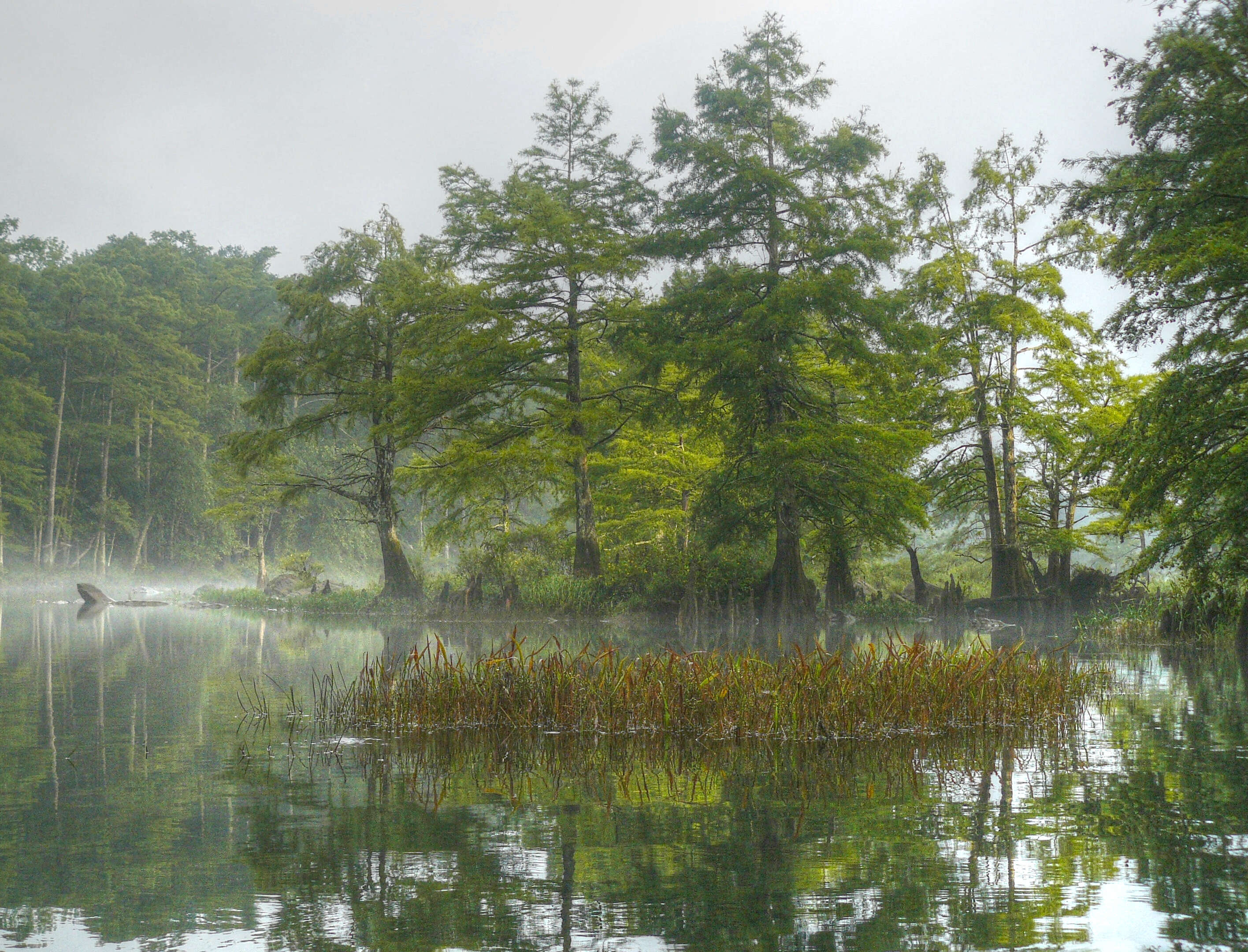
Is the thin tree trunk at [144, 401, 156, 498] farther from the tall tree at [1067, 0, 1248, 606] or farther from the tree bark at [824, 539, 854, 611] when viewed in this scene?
the tall tree at [1067, 0, 1248, 606]

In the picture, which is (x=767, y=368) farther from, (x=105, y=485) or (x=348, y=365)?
(x=105, y=485)

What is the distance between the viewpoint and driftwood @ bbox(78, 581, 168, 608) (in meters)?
37.6

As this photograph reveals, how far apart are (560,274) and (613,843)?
2314 cm

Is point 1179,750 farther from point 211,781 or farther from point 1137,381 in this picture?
point 1137,381

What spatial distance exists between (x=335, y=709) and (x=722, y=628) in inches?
538

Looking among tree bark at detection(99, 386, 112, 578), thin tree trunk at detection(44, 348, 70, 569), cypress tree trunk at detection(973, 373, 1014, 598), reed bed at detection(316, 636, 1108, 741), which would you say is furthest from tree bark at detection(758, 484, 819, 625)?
tree bark at detection(99, 386, 112, 578)

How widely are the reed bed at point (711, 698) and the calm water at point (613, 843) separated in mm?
509

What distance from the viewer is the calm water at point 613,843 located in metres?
3.63

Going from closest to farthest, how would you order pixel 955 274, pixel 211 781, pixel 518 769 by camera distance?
pixel 211 781
pixel 518 769
pixel 955 274

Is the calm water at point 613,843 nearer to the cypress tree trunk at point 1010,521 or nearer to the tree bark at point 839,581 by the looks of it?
the tree bark at point 839,581

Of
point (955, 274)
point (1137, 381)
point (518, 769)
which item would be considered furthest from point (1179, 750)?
point (1137, 381)

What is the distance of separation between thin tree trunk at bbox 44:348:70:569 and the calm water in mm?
42565

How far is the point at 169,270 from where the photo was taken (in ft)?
220

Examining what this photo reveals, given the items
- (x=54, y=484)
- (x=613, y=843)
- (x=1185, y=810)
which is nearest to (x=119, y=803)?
(x=613, y=843)
